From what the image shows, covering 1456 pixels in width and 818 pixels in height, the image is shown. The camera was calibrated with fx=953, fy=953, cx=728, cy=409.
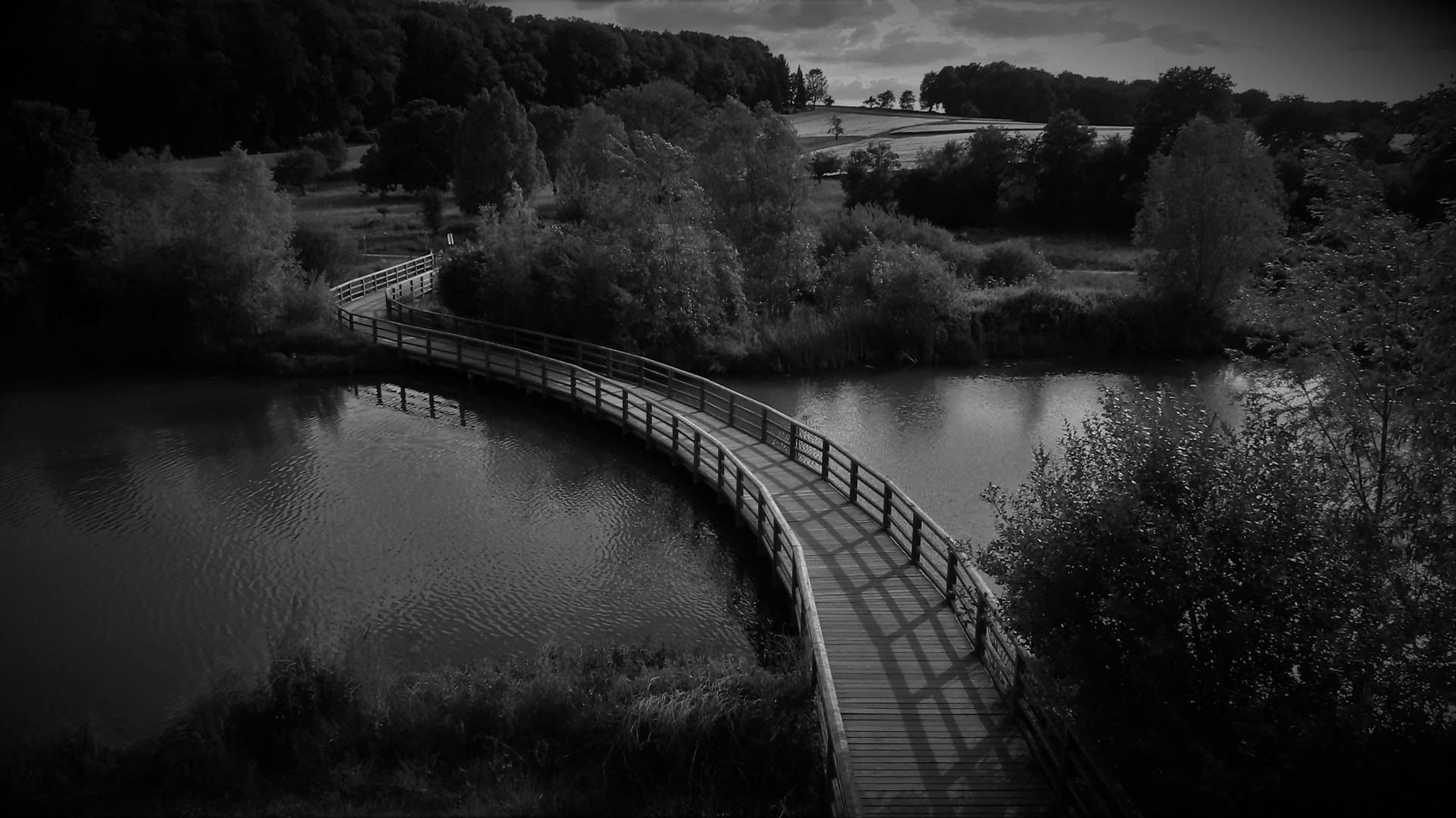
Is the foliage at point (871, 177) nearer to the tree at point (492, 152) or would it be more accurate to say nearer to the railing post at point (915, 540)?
the tree at point (492, 152)

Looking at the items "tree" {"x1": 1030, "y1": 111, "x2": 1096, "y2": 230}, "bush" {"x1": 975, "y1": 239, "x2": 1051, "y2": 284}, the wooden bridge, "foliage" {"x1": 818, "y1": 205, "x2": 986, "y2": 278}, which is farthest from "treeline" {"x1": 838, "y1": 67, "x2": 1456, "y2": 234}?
the wooden bridge

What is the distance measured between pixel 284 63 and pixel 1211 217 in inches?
2865

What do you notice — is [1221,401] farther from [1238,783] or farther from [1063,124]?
[1063,124]

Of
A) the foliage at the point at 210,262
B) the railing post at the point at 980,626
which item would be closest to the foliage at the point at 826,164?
the foliage at the point at 210,262

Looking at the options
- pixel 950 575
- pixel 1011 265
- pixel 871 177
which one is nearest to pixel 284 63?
pixel 871 177

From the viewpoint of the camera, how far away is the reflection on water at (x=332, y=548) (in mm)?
13961

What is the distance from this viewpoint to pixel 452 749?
11.1 metres

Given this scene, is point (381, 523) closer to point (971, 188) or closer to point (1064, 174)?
point (971, 188)

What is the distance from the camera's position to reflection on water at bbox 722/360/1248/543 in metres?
20.1

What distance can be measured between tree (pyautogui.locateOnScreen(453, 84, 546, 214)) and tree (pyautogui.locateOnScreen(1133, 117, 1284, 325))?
3781 centimetres

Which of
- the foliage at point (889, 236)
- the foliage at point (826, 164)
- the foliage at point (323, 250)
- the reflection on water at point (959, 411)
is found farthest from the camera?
the foliage at point (826, 164)

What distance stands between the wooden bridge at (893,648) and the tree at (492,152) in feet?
136

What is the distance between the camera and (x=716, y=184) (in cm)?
3838

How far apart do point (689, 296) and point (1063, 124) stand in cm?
3622
